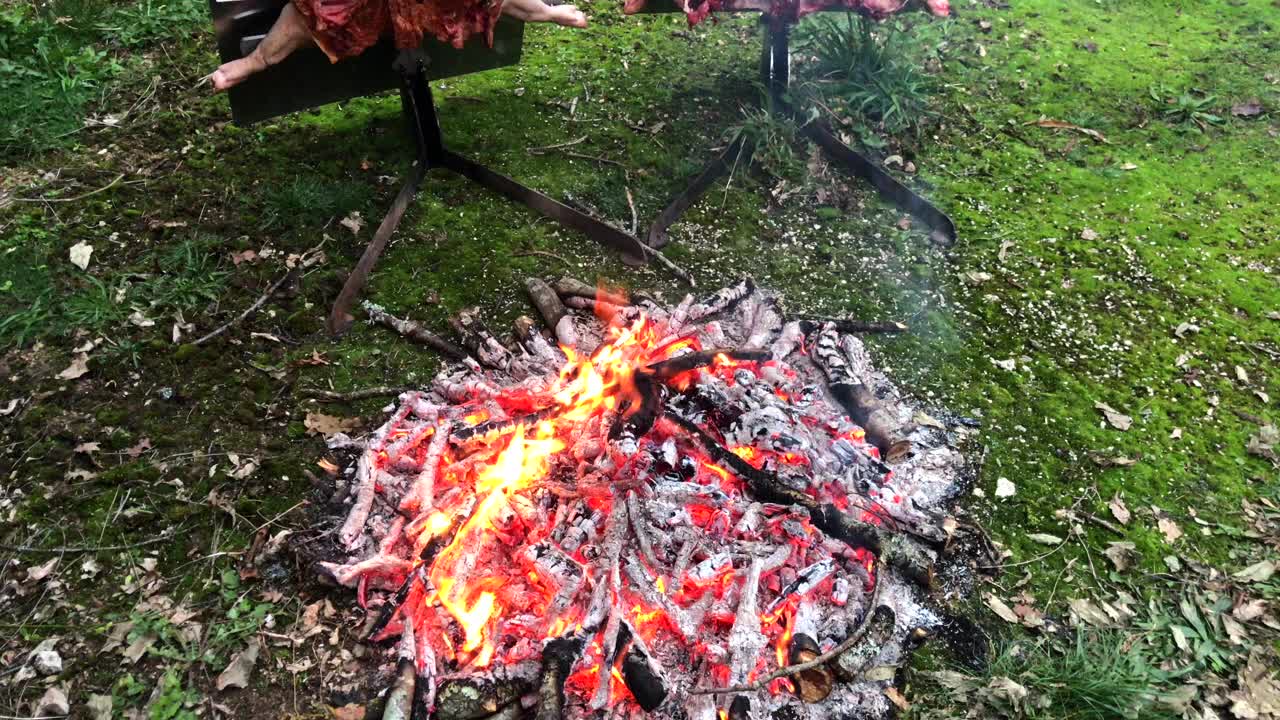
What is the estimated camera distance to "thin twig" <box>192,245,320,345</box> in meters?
4.30

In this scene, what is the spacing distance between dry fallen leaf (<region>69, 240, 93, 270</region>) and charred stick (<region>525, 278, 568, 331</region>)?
2633mm

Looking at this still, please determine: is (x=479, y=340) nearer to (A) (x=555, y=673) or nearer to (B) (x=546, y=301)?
(B) (x=546, y=301)

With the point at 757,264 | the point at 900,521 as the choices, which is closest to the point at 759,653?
the point at 900,521

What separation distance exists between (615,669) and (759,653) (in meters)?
0.56

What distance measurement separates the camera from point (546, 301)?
14.8 feet

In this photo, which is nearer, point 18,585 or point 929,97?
point 18,585

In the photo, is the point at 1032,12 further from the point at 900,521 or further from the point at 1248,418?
the point at 900,521

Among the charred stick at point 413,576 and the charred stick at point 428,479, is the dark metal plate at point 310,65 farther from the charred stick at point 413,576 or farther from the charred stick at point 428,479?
the charred stick at point 413,576

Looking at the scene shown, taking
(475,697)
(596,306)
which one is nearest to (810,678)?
(475,697)

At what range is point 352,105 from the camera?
5941 millimetres

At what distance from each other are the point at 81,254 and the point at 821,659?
187 inches

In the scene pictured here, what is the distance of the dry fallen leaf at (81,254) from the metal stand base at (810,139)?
11.1 ft

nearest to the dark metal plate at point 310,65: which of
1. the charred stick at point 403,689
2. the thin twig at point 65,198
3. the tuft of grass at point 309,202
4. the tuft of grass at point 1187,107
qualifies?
the tuft of grass at point 309,202

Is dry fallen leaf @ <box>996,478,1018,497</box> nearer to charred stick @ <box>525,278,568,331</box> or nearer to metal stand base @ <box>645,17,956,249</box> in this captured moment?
metal stand base @ <box>645,17,956,249</box>
